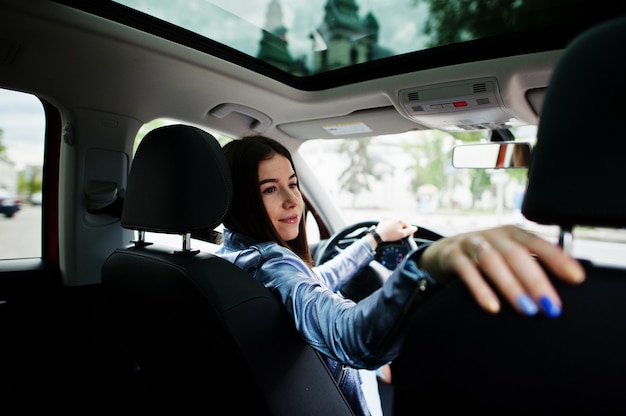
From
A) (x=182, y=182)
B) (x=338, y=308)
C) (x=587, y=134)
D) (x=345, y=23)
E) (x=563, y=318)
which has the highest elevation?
(x=345, y=23)

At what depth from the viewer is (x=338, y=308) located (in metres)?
1.03

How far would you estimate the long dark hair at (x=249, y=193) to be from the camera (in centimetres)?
156

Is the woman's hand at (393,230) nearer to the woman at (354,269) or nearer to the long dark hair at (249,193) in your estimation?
the woman at (354,269)

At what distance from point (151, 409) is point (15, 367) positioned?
0.90 m

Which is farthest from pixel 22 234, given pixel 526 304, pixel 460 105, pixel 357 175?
pixel 357 175

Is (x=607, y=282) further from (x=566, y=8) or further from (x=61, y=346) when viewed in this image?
(x=61, y=346)

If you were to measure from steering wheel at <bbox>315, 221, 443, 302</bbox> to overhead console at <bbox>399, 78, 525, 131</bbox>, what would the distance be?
2.23ft

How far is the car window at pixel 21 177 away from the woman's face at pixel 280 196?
1.59 metres

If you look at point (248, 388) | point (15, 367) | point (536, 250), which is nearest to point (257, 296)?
point (248, 388)

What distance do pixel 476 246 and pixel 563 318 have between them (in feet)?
0.55

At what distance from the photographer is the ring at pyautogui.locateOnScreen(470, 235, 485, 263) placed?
658 millimetres

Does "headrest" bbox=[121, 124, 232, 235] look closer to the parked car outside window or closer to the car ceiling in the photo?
the car ceiling

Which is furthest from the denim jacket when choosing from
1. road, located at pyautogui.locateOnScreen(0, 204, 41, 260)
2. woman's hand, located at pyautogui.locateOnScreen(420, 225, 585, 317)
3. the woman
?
road, located at pyautogui.locateOnScreen(0, 204, 41, 260)

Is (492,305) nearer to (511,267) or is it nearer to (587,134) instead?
(511,267)
